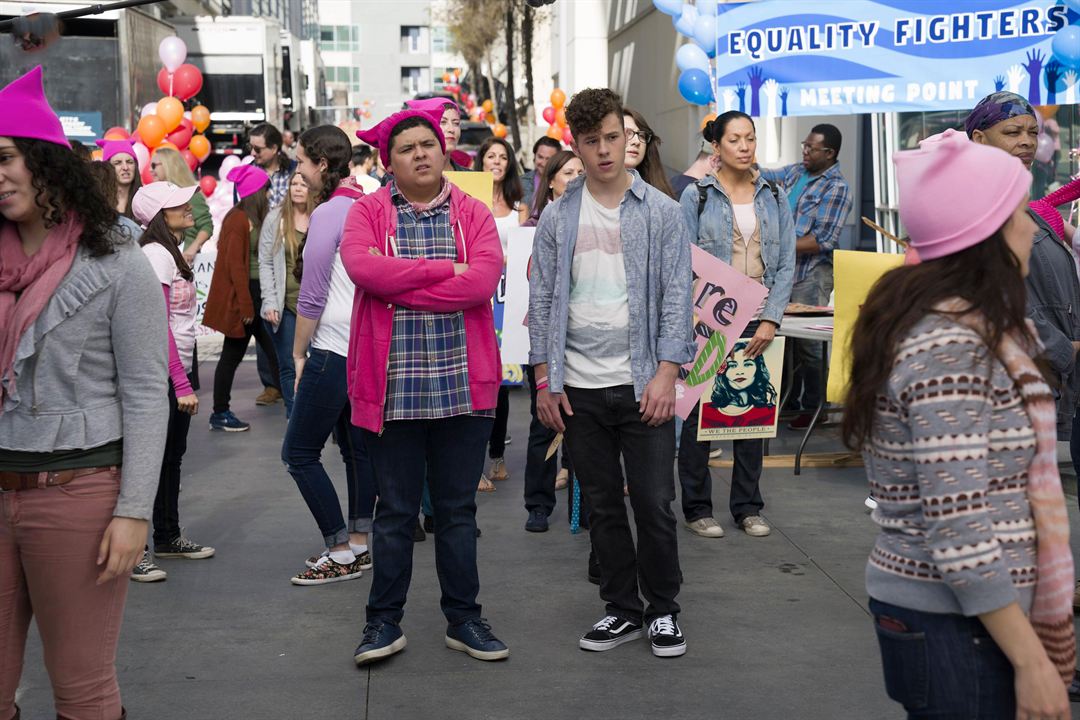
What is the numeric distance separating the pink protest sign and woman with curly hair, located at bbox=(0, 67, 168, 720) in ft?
10.5

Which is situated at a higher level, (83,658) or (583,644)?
(83,658)

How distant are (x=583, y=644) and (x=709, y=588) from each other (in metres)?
0.98

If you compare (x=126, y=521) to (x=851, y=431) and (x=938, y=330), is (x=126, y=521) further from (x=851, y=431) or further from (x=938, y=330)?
(x=938, y=330)

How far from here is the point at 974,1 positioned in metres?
7.87

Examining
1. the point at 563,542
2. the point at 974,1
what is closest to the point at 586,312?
the point at 563,542

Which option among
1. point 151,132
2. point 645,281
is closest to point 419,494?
point 645,281

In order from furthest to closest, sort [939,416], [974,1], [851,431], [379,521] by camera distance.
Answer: [974,1], [379,521], [851,431], [939,416]

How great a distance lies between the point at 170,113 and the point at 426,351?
1464 centimetres

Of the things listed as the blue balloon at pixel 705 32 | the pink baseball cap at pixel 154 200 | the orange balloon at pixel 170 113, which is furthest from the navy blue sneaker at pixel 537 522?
the orange balloon at pixel 170 113

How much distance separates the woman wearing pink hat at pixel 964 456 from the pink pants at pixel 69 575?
5.58ft

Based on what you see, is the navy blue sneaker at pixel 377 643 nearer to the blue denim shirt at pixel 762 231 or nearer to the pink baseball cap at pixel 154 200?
the pink baseball cap at pixel 154 200

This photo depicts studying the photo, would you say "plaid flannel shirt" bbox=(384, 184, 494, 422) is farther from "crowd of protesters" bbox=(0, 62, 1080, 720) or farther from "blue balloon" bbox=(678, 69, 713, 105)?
"blue balloon" bbox=(678, 69, 713, 105)

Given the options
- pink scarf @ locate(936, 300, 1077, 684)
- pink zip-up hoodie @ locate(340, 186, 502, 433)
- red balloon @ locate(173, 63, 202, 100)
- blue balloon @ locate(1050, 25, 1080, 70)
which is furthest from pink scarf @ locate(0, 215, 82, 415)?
red balloon @ locate(173, 63, 202, 100)

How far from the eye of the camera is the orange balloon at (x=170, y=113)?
58.7ft
